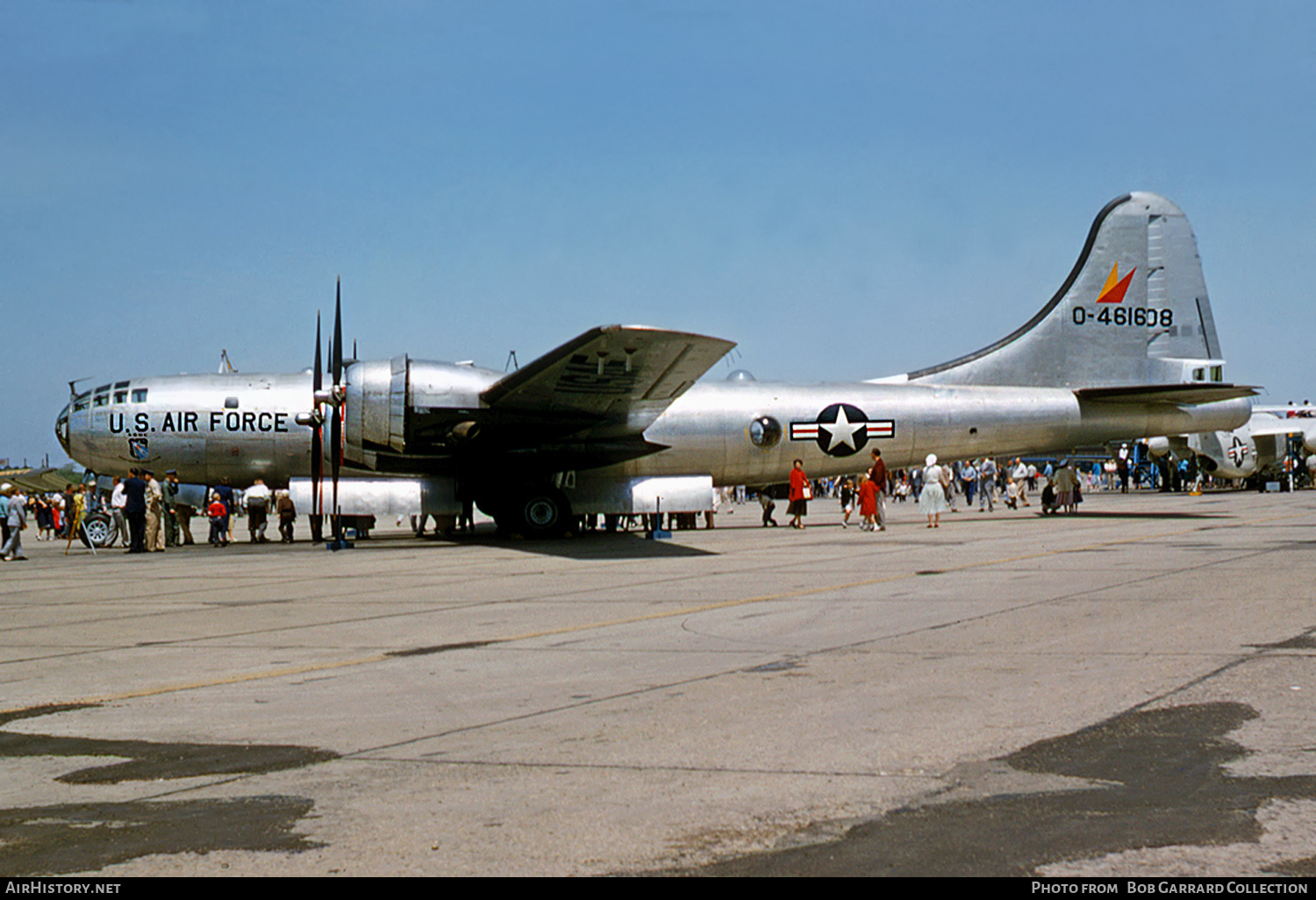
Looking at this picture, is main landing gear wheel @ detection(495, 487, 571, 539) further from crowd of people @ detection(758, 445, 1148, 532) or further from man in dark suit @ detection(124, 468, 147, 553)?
man in dark suit @ detection(124, 468, 147, 553)

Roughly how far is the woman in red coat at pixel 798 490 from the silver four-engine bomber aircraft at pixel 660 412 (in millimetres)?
263

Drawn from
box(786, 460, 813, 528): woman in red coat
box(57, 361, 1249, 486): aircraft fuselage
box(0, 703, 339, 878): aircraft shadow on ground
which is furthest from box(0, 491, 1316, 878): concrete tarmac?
box(786, 460, 813, 528): woman in red coat

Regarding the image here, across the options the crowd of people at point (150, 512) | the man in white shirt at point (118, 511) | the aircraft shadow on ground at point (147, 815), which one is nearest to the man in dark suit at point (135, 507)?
the crowd of people at point (150, 512)

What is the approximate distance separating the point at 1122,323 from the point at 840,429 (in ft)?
26.8

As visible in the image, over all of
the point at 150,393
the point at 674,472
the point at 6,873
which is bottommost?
the point at 6,873

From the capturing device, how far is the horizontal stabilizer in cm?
2545

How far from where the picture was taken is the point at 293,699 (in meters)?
7.20

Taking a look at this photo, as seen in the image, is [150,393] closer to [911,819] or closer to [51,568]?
[51,568]

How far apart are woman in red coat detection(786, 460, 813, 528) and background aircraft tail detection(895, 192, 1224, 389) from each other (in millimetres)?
3670

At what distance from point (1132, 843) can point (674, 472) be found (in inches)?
844

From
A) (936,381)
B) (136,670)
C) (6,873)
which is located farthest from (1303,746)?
(936,381)

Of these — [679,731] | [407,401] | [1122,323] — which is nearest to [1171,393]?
[1122,323]

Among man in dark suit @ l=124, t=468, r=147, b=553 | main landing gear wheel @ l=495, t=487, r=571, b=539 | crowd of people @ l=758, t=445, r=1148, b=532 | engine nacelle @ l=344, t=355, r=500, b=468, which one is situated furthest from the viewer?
crowd of people @ l=758, t=445, r=1148, b=532

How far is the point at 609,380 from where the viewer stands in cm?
2036
